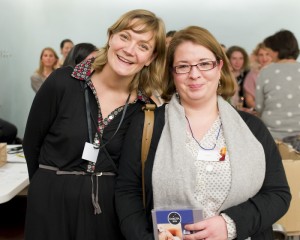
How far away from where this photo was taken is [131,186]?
1.50 m

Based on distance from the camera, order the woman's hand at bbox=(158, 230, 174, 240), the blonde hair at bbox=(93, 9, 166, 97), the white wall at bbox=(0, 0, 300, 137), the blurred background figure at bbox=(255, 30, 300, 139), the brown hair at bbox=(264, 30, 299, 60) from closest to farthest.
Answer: the woman's hand at bbox=(158, 230, 174, 240), the blonde hair at bbox=(93, 9, 166, 97), the blurred background figure at bbox=(255, 30, 300, 139), the brown hair at bbox=(264, 30, 299, 60), the white wall at bbox=(0, 0, 300, 137)

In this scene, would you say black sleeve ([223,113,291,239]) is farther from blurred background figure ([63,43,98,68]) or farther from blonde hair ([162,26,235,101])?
blurred background figure ([63,43,98,68])

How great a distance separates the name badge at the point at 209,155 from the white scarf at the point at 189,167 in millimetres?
38

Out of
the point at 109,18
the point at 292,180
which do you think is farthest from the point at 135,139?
the point at 109,18

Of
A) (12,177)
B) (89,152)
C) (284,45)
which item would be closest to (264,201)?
(89,152)

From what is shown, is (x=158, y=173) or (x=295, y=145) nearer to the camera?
(x=158, y=173)

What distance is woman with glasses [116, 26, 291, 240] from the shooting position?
140cm

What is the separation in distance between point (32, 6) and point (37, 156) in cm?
516

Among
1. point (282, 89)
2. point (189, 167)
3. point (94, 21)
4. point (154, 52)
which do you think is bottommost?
point (189, 167)

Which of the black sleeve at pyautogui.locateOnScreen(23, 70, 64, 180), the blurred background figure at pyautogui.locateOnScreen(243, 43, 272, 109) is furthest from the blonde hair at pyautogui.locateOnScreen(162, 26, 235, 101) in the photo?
the blurred background figure at pyautogui.locateOnScreen(243, 43, 272, 109)

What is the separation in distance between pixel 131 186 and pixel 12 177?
3.84 ft

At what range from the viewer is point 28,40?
21.0 feet

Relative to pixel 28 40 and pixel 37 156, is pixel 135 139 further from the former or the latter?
pixel 28 40

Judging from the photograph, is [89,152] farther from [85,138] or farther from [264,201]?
[264,201]
